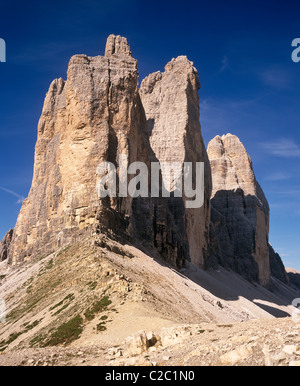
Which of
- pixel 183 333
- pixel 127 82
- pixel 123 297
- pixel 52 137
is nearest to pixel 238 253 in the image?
pixel 52 137

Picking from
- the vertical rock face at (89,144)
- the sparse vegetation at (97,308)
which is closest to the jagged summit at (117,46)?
the vertical rock face at (89,144)

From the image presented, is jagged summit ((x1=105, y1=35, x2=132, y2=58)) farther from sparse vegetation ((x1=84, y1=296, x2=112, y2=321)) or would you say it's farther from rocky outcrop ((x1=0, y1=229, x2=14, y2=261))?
rocky outcrop ((x1=0, y1=229, x2=14, y2=261))

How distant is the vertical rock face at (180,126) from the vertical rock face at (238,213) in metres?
14.2

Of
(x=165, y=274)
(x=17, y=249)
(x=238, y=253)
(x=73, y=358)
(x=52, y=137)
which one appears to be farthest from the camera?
(x=238, y=253)

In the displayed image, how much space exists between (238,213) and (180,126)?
35.0m

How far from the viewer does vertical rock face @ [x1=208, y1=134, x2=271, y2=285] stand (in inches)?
4043

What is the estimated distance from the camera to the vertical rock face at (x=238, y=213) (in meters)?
103

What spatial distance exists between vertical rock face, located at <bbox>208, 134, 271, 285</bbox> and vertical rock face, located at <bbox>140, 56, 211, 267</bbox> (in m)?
14.2

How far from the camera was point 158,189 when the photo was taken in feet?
216

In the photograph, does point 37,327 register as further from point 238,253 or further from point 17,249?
point 238,253

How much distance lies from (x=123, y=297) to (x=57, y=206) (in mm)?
27229

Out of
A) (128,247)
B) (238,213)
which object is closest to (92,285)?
(128,247)

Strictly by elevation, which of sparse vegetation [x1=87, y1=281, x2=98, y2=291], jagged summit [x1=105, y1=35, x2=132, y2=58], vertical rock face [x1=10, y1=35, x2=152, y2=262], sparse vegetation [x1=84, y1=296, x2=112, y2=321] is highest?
jagged summit [x1=105, y1=35, x2=132, y2=58]

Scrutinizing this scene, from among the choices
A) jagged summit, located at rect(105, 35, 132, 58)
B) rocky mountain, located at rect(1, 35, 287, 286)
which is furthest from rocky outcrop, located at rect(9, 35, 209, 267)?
rocky mountain, located at rect(1, 35, 287, 286)
